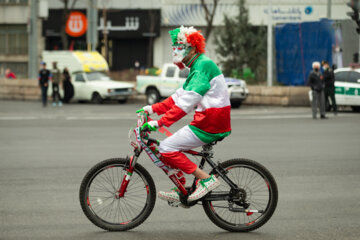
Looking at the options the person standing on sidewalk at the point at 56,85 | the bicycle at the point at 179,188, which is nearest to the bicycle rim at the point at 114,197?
the bicycle at the point at 179,188

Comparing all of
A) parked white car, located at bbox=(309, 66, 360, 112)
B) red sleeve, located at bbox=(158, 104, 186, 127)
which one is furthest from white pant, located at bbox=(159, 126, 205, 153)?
parked white car, located at bbox=(309, 66, 360, 112)

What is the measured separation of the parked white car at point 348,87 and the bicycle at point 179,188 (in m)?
18.4

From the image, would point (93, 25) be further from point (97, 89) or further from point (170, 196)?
point (170, 196)

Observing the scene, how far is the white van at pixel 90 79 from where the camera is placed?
31.6 metres

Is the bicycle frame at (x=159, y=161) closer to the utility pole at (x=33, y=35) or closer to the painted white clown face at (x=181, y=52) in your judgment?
the painted white clown face at (x=181, y=52)

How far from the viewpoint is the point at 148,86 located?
30250 mm

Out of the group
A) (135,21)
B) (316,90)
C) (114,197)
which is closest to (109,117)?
(316,90)

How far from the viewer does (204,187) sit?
6.34 metres

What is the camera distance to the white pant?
6.29 m

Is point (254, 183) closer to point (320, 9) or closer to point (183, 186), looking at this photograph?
point (183, 186)

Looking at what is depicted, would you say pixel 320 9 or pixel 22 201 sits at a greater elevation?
pixel 320 9

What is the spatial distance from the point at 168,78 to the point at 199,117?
76.5 ft

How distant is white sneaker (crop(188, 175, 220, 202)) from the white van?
82.7ft

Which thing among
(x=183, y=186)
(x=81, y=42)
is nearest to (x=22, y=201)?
(x=183, y=186)
